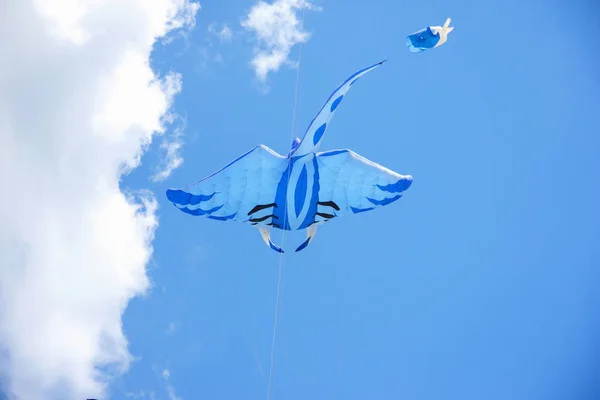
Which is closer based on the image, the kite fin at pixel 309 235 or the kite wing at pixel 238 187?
the kite wing at pixel 238 187

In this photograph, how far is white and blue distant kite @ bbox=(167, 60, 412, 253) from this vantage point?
11.3 meters

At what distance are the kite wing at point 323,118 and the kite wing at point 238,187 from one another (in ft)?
2.10

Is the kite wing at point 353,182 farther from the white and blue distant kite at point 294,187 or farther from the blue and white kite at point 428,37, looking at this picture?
the blue and white kite at point 428,37

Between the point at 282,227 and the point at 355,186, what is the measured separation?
73.1 inches

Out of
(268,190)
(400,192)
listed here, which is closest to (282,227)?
(268,190)

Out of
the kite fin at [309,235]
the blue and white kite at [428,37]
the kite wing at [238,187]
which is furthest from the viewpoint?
the kite fin at [309,235]

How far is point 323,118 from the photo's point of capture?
10.9m

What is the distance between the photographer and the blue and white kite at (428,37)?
34.1ft

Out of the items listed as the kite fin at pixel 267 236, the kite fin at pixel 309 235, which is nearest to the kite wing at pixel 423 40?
the kite fin at pixel 309 235

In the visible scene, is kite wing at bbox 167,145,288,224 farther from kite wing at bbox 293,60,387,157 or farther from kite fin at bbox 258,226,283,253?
kite fin at bbox 258,226,283,253

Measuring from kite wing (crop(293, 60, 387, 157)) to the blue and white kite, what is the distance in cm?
94

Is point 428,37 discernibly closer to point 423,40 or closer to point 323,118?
point 423,40

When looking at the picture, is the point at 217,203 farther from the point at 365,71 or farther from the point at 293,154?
the point at 365,71

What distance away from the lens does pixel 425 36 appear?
412 inches
